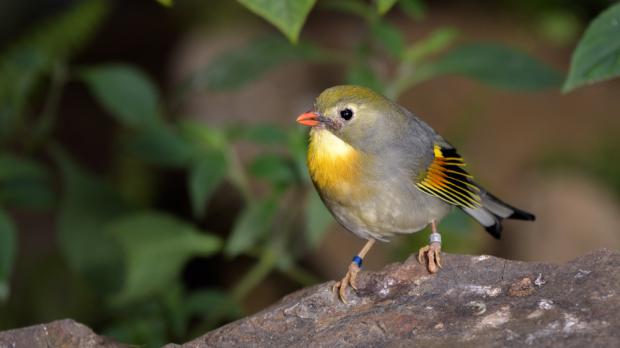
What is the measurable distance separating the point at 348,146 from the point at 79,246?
2277 mm

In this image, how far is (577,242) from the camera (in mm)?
7785

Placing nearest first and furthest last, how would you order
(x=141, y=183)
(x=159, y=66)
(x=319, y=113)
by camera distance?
(x=319, y=113) < (x=141, y=183) < (x=159, y=66)

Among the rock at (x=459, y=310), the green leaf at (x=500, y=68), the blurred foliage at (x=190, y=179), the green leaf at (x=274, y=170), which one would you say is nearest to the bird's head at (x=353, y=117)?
the rock at (x=459, y=310)

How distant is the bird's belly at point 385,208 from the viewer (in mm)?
4352

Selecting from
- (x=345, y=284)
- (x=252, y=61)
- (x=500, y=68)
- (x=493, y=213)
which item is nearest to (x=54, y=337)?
(x=345, y=284)

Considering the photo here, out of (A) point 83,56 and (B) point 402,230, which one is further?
(A) point 83,56

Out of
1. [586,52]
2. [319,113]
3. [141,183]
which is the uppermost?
[586,52]

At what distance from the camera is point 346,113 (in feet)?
14.7

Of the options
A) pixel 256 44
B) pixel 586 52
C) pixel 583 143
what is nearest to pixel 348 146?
pixel 586 52

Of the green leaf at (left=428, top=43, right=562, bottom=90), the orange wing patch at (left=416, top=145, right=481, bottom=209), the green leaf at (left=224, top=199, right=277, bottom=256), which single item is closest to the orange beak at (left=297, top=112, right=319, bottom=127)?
the orange wing patch at (left=416, top=145, right=481, bottom=209)

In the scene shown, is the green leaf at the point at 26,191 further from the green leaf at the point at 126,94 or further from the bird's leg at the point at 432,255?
the bird's leg at the point at 432,255

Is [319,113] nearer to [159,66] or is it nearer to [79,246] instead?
[79,246]

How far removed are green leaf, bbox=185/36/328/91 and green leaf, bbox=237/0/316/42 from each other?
219 cm

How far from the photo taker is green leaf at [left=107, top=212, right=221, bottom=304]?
566 cm
